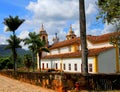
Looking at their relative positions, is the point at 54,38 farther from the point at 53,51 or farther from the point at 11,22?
the point at 11,22

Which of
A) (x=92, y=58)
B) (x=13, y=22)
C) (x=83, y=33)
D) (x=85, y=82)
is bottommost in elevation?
(x=85, y=82)

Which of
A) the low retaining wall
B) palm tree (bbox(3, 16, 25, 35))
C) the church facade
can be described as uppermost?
palm tree (bbox(3, 16, 25, 35))

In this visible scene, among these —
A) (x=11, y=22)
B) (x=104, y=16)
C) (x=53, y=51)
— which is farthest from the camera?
(x=53, y=51)

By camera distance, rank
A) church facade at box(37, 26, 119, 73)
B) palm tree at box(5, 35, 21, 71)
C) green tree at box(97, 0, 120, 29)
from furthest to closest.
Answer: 1. palm tree at box(5, 35, 21, 71)
2. church facade at box(37, 26, 119, 73)
3. green tree at box(97, 0, 120, 29)

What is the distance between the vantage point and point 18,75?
39438 millimetres

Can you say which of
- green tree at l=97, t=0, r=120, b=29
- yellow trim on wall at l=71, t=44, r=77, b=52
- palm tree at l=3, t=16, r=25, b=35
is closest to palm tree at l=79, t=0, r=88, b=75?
green tree at l=97, t=0, r=120, b=29

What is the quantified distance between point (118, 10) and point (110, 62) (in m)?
27.2

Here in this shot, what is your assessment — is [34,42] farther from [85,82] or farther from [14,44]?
[85,82]

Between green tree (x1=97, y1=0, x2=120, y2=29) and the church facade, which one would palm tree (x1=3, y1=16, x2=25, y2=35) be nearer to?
the church facade

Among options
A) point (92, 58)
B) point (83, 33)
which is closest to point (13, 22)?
point (92, 58)

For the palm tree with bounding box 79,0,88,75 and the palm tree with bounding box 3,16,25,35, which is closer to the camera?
the palm tree with bounding box 79,0,88,75

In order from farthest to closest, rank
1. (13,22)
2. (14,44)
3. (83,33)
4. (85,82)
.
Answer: (14,44), (13,22), (83,33), (85,82)

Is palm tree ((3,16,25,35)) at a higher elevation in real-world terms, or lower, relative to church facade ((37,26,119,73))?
higher

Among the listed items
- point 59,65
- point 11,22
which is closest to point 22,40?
point 11,22
